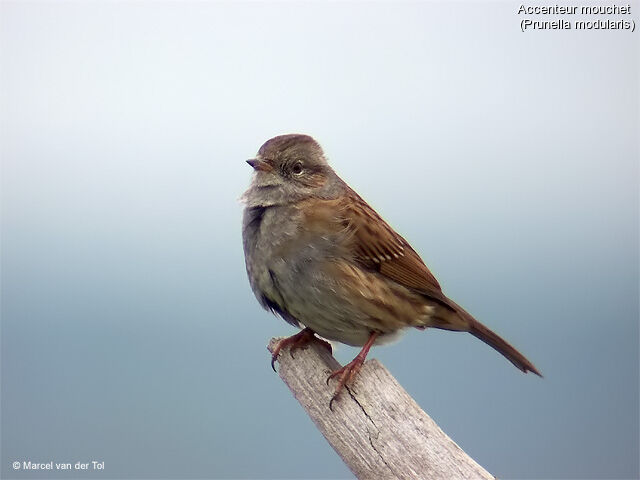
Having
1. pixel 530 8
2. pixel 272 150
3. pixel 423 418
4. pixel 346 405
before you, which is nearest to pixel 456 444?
pixel 423 418

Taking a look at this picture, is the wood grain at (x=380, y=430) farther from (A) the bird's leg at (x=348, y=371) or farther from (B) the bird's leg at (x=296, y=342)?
(B) the bird's leg at (x=296, y=342)

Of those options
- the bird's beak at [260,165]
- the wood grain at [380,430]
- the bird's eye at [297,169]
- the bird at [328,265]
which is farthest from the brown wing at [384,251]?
the wood grain at [380,430]

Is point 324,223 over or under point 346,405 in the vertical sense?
over

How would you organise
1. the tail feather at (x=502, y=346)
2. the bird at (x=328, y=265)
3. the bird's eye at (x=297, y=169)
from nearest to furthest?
the bird at (x=328, y=265) < the bird's eye at (x=297, y=169) < the tail feather at (x=502, y=346)

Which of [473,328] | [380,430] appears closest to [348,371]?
[380,430]

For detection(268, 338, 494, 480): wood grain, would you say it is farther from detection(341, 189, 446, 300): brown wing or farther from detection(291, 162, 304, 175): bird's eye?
detection(291, 162, 304, 175): bird's eye

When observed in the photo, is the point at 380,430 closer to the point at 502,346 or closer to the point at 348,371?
the point at 348,371

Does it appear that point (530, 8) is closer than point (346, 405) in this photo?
No

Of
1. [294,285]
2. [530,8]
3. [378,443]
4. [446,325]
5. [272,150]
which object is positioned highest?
[530,8]

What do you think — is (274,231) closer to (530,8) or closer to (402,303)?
(402,303)
